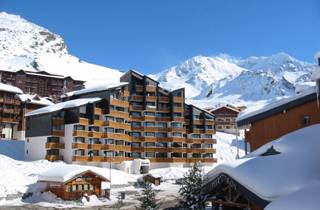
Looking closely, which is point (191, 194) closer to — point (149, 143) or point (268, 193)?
point (268, 193)

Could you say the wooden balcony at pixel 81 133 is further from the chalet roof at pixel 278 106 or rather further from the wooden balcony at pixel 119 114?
the chalet roof at pixel 278 106

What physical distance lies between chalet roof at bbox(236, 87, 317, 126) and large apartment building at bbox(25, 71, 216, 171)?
40.0 m

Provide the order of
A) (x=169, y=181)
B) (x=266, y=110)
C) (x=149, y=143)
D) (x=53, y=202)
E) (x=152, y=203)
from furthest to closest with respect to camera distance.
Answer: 1. (x=149, y=143)
2. (x=169, y=181)
3. (x=53, y=202)
4. (x=266, y=110)
5. (x=152, y=203)

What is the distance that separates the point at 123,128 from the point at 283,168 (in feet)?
194

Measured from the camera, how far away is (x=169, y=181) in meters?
68.6

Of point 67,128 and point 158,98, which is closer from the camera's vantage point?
point 67,128

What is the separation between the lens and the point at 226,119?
125m

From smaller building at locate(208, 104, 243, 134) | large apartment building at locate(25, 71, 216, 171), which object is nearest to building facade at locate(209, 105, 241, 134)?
smaller building at locate(208, 104, 243, 134)

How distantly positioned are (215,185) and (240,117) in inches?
526

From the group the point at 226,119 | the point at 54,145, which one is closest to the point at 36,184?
the point at 54,145

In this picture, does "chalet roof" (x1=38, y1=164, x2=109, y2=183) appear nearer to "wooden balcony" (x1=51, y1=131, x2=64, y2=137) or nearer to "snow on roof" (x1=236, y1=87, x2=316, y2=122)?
"wooden balcony" (x1=51, y1=131, x2=64, y2=137)

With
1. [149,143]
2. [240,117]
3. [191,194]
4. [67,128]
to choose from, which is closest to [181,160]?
[149,143]


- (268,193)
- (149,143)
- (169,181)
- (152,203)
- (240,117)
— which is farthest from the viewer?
(149,143)

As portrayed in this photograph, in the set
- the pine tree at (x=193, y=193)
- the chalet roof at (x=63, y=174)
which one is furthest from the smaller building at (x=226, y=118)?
the pine tree at (x=193, y=193)
